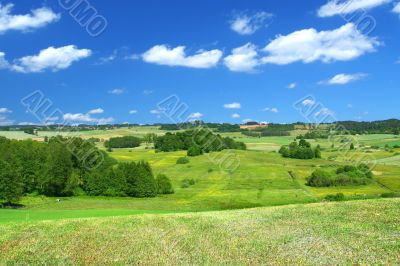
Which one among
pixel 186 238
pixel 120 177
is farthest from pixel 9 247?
pixel 120 177

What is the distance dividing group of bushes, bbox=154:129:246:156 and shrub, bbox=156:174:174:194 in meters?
53.8

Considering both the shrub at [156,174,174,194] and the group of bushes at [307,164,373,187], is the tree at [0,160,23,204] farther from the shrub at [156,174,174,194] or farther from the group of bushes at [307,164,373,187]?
the group of bushes at [307,164,373,187]

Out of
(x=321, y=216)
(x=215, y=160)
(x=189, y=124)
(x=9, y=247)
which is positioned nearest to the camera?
(x=9, y=247)

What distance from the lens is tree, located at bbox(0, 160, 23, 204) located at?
253ft

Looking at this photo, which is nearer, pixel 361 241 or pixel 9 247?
pixel 361 241

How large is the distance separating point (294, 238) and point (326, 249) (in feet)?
8.11

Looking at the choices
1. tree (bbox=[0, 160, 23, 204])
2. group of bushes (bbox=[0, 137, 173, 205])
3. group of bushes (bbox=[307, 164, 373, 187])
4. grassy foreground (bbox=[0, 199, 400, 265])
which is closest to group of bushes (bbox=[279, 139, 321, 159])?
group of bushes (bbox=[307, 164, 373, 187])

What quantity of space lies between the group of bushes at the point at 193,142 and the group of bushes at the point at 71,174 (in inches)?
2237

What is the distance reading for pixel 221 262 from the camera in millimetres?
19219

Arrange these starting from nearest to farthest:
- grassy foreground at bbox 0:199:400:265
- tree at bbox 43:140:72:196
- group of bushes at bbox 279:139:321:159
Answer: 1. grassy foreground at bbox 0:199:400:265
2. tree at bbox 43:140:72:196
3. group of bushes at bbox 279:139:321:159

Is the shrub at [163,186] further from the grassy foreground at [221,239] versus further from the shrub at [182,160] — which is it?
the grassy foreground at [221,239]

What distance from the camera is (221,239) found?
75.9 ft

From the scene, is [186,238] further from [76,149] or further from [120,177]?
[76,149]

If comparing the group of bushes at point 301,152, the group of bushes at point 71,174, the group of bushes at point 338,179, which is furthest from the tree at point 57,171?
the group of bushes at point 301,152
